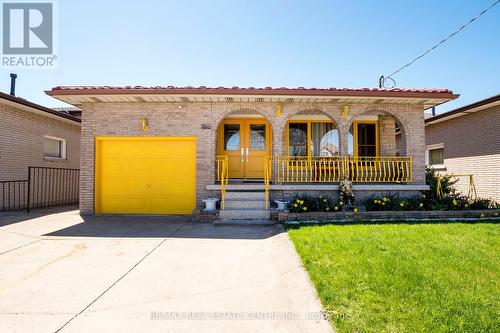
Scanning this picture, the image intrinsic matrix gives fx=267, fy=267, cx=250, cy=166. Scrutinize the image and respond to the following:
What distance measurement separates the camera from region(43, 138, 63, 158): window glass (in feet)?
36.1

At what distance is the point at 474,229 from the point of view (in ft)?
18.5

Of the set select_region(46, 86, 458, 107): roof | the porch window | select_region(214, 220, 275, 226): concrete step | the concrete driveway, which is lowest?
the concrete driveway

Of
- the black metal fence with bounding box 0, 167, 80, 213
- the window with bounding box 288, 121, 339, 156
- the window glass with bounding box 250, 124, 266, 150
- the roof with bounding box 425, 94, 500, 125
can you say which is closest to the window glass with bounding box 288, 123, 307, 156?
the window with bounding box 288, 121, 339, 156

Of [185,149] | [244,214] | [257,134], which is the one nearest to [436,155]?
[257,134]

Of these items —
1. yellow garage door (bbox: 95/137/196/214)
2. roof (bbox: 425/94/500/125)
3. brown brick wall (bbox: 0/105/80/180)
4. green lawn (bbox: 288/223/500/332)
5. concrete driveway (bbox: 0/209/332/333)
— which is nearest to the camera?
green lawn (bbox: 288/223/500/332)

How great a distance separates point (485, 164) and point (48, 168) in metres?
16.5

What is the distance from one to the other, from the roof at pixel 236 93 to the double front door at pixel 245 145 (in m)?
1.82

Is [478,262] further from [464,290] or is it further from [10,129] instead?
[10,129]

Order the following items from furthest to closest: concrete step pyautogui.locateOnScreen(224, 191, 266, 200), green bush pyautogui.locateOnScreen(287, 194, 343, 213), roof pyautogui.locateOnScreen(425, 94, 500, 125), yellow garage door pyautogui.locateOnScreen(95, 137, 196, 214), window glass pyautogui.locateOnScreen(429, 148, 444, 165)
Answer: window glass pyautogui.locateOnScreen(429, 148, 444, 165)
roof pyautogui.locateOnScreen(425, 94, 500, 125)
yellow garage door pyautogui.locateOnScreen(95, 137, 196, 214)
concrete step pyautogui.locateOnScreen(224, 191, 266, 200)
green bush pyautogui.locateOnScreen(287, 194, 343, 213)

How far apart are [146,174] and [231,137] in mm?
3277

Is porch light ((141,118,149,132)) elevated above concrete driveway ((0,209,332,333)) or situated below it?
above

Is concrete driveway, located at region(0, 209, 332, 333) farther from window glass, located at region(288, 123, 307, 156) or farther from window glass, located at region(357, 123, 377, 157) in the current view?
window glass, located at region(357, 123, 377, 157)

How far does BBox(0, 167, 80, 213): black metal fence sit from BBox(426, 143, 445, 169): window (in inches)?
647

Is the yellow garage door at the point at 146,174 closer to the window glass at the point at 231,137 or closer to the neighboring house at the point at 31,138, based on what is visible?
the window glass at the point at 231,137
